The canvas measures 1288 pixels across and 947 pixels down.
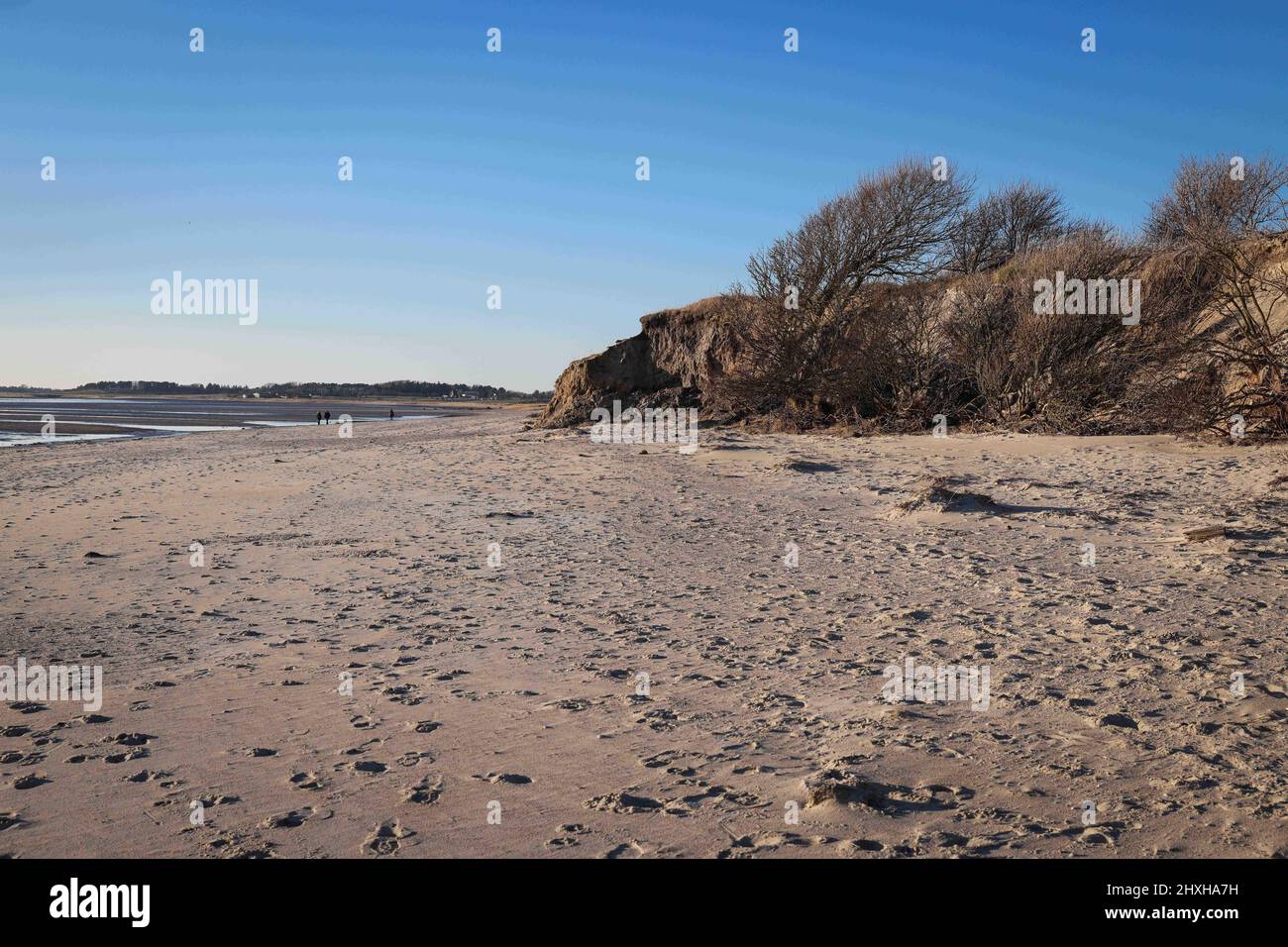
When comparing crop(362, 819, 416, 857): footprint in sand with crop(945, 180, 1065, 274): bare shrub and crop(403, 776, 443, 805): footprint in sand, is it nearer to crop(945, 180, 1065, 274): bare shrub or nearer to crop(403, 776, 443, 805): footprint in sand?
crop(403, 776, 443, 805): footprint in sand

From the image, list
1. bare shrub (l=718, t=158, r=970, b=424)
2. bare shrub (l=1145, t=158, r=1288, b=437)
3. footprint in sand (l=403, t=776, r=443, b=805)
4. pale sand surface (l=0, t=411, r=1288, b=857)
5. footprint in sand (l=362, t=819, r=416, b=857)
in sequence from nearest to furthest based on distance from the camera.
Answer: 1. footprint in sand (l=362, t=819, r=416, b=857)
2. pale sand surface (l=0, t=411, r=1288, b=857)
3. footprint in sand (l=403, t=776, r=443, b=805)
4. bare shrub (l=1145, t=158, r=1288, b=437)
5. bare shrub (l=718, t=158, r=970, b=424)

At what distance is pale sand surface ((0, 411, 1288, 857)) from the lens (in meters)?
3.84

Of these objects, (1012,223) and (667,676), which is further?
(1012,223)

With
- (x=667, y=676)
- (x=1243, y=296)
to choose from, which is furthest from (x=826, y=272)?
(x=667, y=676)

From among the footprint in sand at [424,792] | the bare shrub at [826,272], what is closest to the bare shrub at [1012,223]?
the bare shrub at [826,272]

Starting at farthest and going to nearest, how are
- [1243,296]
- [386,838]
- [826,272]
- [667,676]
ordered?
[826,272], [1243,296], [667,676], [386,838]

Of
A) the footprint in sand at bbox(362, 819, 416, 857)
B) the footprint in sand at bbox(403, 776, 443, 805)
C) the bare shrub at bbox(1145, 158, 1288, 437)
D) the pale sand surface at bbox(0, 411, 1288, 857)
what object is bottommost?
the footprint in sand at bbox(362, 819, 416, 857)

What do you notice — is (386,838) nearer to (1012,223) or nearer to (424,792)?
(424,792)

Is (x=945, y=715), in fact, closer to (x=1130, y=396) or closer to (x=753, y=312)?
(x=1130, y=396)

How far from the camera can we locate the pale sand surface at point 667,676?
3.84 meters

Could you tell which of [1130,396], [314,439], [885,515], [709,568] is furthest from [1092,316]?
[314,439]

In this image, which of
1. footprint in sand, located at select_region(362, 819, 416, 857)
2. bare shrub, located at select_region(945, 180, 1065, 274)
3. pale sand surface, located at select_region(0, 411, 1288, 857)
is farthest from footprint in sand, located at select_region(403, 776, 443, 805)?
bare shrub, located at select_region(945, 180, 1065, 274)

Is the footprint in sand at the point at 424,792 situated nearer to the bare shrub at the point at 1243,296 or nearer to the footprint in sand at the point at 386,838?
the footprint in sand at the point at 386,838

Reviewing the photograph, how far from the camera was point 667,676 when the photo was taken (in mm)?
5703
